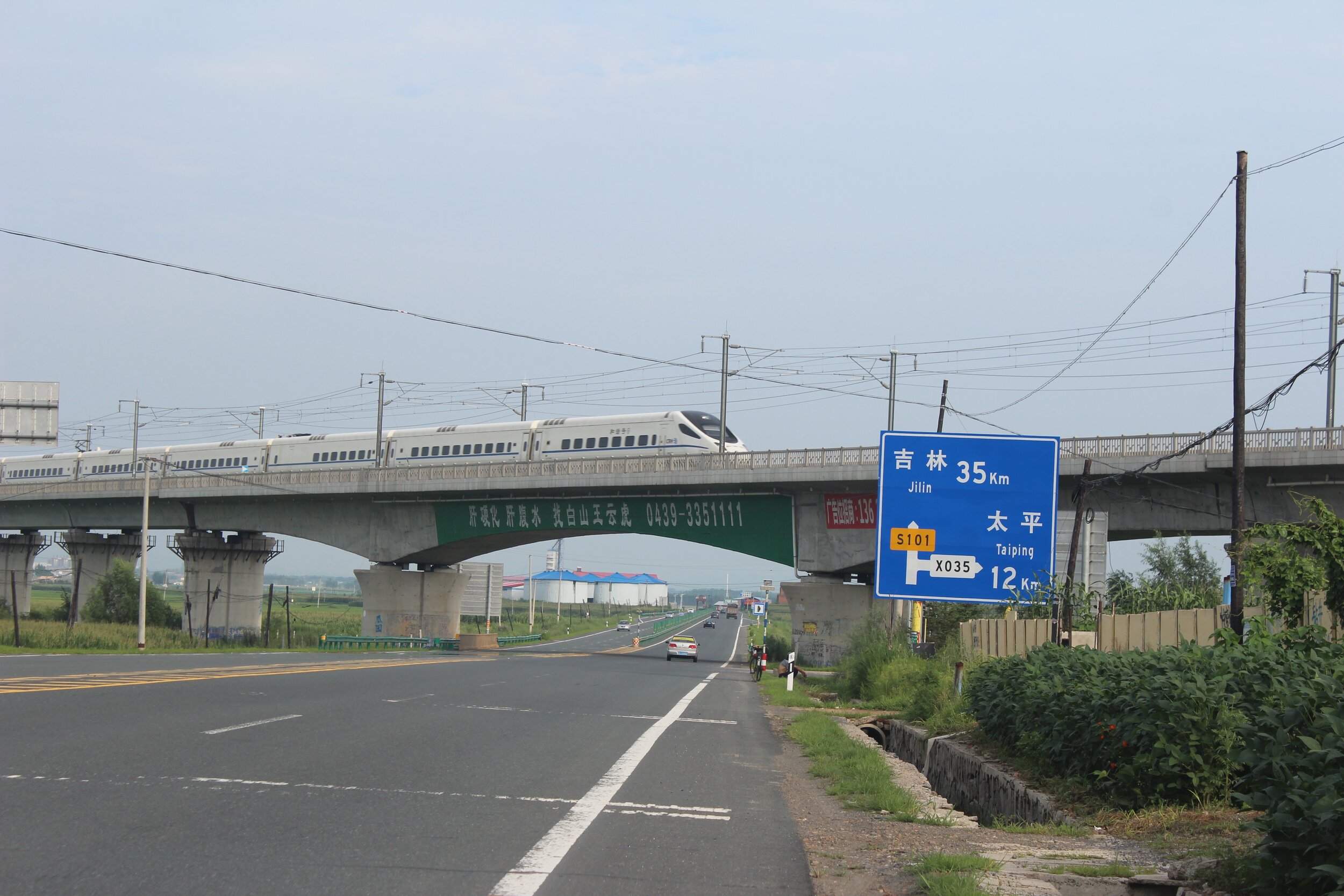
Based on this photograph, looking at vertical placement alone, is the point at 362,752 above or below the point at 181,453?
below

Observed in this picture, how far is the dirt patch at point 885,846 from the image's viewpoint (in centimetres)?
686

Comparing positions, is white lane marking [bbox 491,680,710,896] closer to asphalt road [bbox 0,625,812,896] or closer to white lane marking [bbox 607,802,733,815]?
asphalt road [bbox 0,625,812,896]

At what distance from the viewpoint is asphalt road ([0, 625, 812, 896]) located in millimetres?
6332

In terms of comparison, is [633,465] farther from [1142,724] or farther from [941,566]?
[1142,724]

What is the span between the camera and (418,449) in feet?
195

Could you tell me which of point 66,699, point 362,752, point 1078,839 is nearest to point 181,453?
point 66,699

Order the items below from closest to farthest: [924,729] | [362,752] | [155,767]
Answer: [155,767], [362,752], [924,729]

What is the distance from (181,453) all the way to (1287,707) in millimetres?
69822

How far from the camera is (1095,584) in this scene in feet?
111

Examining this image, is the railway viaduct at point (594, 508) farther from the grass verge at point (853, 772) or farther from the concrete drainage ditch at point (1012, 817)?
the concrete drainage ditch at point (1012, 817)

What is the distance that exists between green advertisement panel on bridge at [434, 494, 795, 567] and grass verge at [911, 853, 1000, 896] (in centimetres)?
3922

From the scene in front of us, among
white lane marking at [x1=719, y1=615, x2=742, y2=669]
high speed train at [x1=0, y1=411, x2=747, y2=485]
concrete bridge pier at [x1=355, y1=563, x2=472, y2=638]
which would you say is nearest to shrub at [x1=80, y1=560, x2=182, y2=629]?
high speed train at [x1=0, y1=411, x2=747, y2=485]

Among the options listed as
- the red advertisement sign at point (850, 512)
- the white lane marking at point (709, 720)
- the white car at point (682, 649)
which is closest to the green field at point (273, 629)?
the white car at point (682, 649)

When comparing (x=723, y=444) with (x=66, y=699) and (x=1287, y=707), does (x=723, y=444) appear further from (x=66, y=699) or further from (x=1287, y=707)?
(x=1287, y=707)
